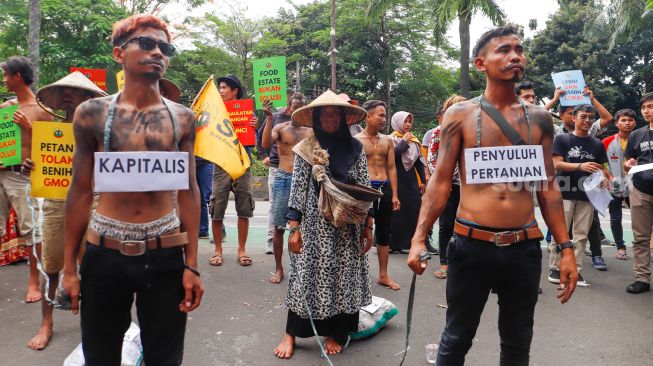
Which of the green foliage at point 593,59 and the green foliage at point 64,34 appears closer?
the green foliage at point 64,34

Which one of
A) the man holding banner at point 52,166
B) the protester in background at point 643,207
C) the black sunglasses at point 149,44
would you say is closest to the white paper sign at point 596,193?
the protester in background at point 643,207

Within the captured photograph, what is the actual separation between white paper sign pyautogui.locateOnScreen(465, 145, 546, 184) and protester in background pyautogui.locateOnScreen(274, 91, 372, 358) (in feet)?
3.79

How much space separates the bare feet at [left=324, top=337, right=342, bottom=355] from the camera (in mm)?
3586

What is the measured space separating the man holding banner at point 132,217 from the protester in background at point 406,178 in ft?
14.1

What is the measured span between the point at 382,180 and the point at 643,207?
109 inches

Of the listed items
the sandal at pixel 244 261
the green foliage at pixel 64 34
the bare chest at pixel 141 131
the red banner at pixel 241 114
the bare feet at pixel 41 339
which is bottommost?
the bare feet at pixel 41 339

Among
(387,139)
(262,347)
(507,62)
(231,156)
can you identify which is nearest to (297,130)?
(387,139)

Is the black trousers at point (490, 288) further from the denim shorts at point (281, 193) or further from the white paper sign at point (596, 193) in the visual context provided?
the white paper sign at point (596, 193)

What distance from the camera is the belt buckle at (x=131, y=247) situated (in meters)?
2.14

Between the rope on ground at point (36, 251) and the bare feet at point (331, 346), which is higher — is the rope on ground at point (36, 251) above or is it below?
above

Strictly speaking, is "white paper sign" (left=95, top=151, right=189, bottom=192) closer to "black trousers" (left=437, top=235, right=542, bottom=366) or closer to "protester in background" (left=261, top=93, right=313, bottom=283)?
"black trousers" (left=437, top=235, right=542, bottom=366)

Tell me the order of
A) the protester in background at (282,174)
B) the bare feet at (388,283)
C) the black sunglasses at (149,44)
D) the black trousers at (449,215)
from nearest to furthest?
1. the black sunglasses at (149,44)
2. the bare feet at (388,283)
3. the protester in background at (282,174)
4. the black trousers at (449,215)

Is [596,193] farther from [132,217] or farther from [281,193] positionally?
[132,217]

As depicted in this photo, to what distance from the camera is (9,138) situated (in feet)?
12.9
